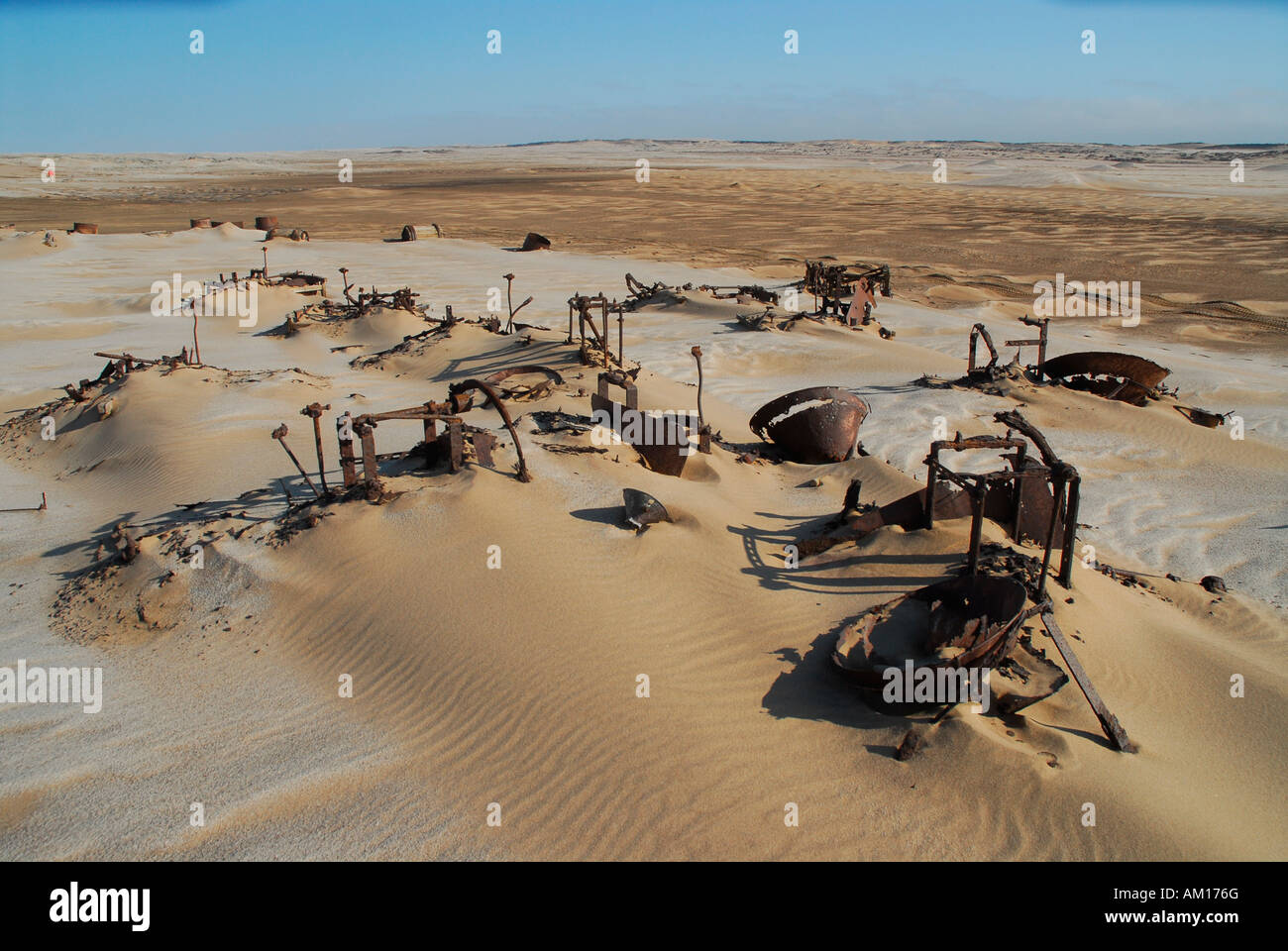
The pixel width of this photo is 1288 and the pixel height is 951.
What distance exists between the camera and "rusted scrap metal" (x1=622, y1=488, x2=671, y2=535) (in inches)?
286

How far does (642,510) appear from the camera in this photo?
730cm

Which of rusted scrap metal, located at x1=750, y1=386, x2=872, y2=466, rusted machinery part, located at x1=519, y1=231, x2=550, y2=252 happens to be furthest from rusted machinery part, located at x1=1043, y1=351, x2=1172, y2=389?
rusted machinery part, located at x1=519, y1=231, x2=550, y2=252

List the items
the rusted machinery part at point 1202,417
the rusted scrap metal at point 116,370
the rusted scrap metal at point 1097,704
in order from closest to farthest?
1. the rusted scrap metal at point 1097,704
2. the rusted scrap metal at point 116,370
3. the rusted machinery part at point 1202,417

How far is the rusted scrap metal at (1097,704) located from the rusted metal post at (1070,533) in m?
1.15

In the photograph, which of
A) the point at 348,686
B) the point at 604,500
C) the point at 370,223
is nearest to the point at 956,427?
the point at 604,500

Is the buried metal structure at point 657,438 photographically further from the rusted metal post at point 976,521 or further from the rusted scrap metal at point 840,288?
the rusted scrap metal at point 840,288

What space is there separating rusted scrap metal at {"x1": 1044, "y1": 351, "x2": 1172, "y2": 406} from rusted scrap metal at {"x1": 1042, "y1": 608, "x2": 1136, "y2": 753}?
8.67 metres

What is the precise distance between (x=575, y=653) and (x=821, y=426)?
17.3 ft

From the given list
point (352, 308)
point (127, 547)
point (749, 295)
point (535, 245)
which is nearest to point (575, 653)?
point (127, 547)

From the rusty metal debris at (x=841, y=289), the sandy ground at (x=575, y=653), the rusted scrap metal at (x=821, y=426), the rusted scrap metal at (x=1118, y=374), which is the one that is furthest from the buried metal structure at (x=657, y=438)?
the rusty metal debris at (x=841, y=289)

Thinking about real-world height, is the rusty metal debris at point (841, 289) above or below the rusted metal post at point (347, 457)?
above

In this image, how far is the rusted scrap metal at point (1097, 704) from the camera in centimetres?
511

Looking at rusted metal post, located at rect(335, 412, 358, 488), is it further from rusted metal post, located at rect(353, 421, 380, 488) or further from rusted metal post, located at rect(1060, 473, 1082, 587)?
rusted metal post, located at rect(1060, 473, 1082, 587)

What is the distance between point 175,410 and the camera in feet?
36.5
